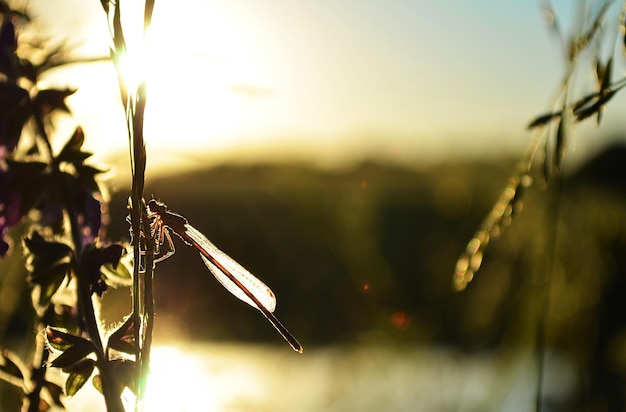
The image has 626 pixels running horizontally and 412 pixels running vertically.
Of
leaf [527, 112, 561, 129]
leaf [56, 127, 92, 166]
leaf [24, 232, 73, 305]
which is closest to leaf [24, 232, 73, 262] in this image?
leaf [24, 232, 73, 305]

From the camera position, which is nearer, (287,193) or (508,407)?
(508,407)

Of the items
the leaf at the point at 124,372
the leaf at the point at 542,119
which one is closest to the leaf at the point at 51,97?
the leaf at the point at 124,372

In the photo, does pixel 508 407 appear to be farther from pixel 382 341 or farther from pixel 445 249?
pixel 445 249

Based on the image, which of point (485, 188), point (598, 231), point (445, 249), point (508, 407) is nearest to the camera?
point (508, 407)

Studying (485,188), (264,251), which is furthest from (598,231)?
(264,251)

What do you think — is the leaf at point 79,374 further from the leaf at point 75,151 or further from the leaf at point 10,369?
the leaf at point 75,151

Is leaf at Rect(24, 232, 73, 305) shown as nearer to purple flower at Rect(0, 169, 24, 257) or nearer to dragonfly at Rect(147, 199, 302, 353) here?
purple flower at Rect(0, 169, 24, 257)

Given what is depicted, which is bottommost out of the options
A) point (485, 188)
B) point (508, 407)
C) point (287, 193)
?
point (287, 193)
